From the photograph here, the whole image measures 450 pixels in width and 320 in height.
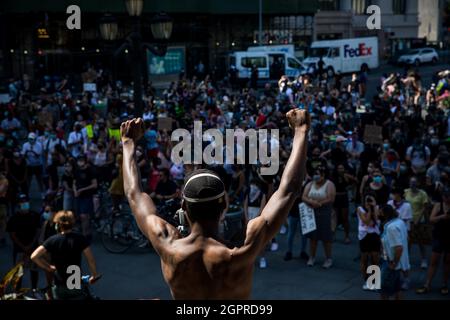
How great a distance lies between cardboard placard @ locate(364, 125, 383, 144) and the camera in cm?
1369

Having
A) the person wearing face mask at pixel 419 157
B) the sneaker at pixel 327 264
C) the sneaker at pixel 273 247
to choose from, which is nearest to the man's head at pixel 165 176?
the sneaker at pixel 273 247

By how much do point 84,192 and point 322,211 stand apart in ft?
14.4

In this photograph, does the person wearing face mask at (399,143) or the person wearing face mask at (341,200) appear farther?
the person wearing face mask at (399,143)

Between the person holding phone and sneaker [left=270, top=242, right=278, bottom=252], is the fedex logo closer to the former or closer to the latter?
sneaker [left=270, top=242, right=278, bottom=252]

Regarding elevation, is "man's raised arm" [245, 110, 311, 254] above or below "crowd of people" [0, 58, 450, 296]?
above

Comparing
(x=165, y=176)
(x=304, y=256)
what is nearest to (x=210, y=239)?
(x=304, y=256)

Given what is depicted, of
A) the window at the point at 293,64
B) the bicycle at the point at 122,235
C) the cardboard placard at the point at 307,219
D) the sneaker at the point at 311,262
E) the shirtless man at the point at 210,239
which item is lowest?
the sneaker at the point at 311,262

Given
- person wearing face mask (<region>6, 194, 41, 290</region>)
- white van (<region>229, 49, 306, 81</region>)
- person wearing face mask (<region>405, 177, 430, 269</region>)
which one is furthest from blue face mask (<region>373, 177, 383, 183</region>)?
white van (<region>229, 49, 306, 81</region>)

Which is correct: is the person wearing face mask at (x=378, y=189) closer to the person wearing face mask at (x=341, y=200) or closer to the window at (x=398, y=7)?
the person wearing face mask at (x=341, y=200)

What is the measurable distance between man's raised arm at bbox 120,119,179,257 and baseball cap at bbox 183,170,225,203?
0.18 m

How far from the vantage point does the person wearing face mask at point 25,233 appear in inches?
363

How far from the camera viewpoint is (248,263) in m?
2.51

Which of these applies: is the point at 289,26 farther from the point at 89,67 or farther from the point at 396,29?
the point at 89,67
